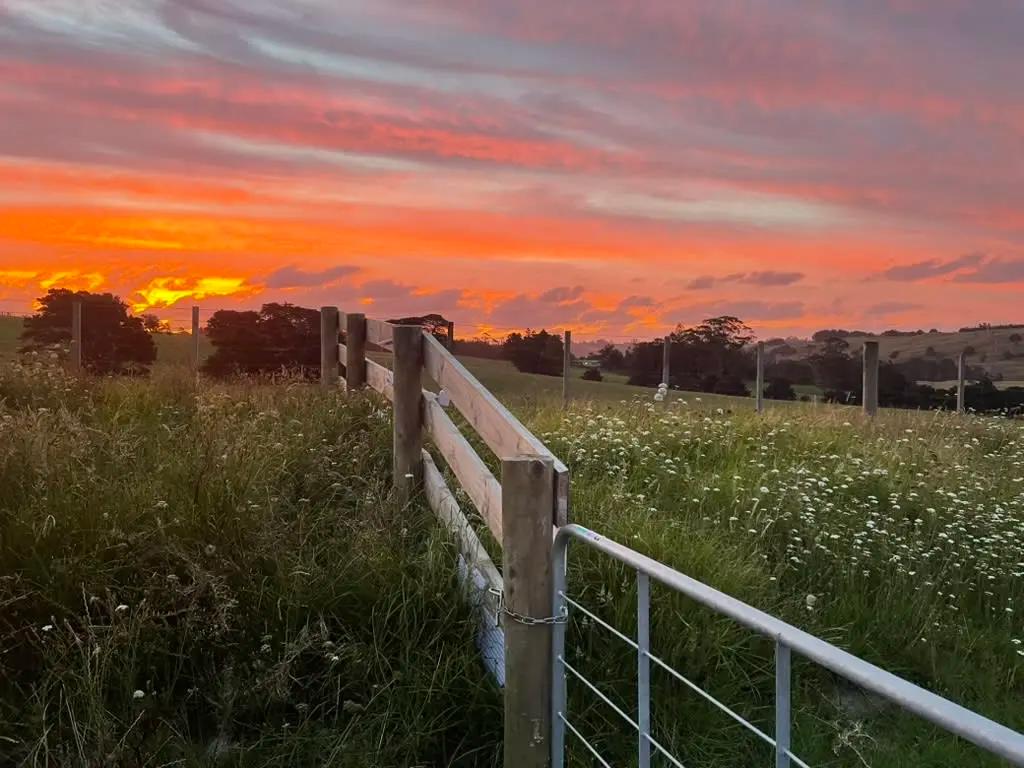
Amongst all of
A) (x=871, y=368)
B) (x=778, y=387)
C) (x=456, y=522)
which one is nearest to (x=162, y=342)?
(x=871, y=368)

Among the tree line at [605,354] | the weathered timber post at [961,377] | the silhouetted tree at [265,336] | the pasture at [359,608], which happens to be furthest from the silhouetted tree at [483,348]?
the pasture at [359,608]

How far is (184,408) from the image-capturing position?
303 inches

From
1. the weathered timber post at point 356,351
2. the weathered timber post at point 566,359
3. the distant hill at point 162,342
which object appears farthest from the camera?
the weathered timber post at point 566,359

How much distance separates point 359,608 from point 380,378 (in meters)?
3.98

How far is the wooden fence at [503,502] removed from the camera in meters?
3.10

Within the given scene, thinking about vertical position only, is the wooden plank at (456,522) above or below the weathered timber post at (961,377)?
below

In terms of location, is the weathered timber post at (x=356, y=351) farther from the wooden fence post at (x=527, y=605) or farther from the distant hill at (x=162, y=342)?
the distant hill at (x=162, y=342)

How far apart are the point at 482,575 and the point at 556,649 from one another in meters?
0.91

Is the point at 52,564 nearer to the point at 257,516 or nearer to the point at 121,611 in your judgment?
the point at 121,611

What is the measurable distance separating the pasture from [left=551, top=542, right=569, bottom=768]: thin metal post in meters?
0.42

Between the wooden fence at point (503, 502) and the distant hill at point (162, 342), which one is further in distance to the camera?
the distant hill at point (162, 342)

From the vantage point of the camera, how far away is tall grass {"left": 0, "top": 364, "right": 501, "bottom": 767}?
11.2 ft

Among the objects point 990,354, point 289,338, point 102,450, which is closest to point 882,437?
point 102,450

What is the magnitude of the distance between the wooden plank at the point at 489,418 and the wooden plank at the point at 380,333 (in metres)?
1.70
